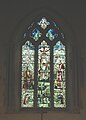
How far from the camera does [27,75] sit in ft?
35.6

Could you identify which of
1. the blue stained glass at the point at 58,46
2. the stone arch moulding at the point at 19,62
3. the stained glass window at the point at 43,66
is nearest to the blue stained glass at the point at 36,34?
the stained glass window at the point at 43,66

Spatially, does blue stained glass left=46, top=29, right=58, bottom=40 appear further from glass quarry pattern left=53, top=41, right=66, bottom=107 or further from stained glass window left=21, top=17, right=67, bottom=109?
glass quarry pattern left=53, top=41, right=66, bottom=107

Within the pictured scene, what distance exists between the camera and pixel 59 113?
10.3m

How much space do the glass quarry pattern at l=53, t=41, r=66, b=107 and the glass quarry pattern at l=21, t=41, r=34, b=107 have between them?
617 millimetres

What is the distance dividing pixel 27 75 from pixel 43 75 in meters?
0.42

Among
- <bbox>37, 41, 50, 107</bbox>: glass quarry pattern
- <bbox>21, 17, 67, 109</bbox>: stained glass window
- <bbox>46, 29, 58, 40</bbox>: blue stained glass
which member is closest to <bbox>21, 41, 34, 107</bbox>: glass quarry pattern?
<bbox>21, 17, 67, 109</bbox>: stained glass window

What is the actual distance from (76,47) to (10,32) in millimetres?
1762

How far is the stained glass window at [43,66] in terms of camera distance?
10.7 m

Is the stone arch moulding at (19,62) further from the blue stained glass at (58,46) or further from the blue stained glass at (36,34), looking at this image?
the blue stained glass at (36,34)

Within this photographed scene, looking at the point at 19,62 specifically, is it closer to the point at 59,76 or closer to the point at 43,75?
the point at 43,75

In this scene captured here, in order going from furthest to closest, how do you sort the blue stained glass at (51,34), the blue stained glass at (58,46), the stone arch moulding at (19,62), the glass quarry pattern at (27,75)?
the blue stained glass at (51,34), the blue stained glass at (58,46), the glass quarry pattern at (27,75), the stone arch moulding at (19,62)

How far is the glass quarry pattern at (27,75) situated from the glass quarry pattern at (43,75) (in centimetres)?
19

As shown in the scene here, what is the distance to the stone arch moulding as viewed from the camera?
410 inches

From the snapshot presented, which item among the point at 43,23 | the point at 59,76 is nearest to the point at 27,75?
the point at 59,76
